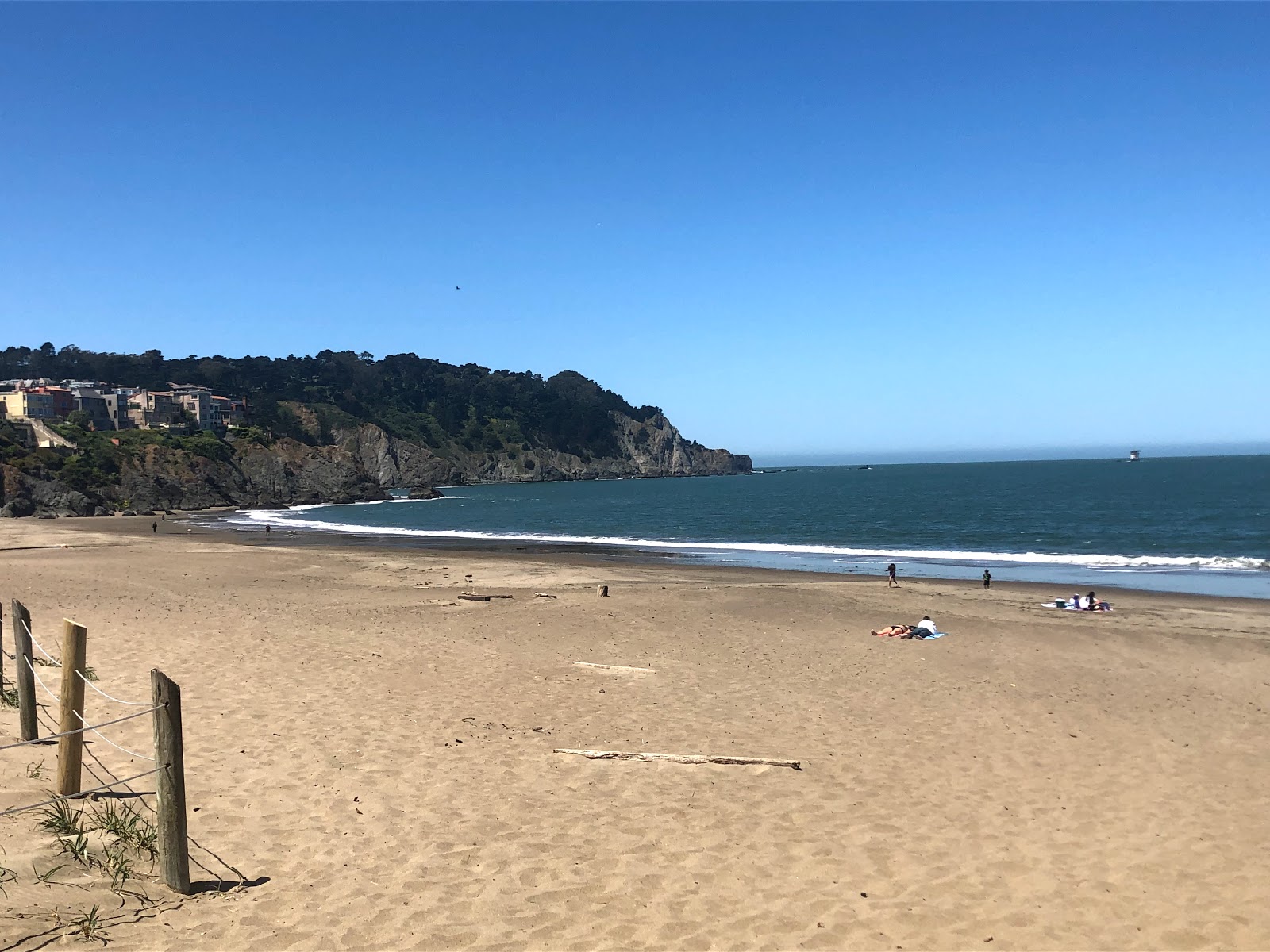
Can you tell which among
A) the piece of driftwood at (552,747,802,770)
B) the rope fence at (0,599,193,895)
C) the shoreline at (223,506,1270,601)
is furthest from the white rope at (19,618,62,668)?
the shoreline at (223,506,1270,601)

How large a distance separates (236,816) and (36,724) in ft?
10.6

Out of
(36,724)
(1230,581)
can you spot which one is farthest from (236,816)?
(1230,581)

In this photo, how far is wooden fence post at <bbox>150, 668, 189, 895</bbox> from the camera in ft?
19.1

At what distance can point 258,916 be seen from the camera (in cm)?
579

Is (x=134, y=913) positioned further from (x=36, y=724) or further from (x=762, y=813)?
(x=762, y=813)

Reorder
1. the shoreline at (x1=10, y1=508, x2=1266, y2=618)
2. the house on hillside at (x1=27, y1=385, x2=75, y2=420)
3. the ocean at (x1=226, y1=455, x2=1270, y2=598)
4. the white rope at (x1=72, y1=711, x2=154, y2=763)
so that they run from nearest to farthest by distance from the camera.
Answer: the white rope at (x1=72, y1=711, x2=154, y2=763), the shoreline at (x1=10, y1=508, x2=1266, y2=618), the ocean at (x1=226, y1=455, x2=1270, y2=598), the house on hillside at (x1=27, y1=385, x2=75, y2=420)

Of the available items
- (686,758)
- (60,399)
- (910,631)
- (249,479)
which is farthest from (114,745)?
(60,399)

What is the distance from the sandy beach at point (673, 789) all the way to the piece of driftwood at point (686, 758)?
129mm

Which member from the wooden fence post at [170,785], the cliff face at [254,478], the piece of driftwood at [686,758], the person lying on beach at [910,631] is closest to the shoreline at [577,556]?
the person lying on beach at [910,631]

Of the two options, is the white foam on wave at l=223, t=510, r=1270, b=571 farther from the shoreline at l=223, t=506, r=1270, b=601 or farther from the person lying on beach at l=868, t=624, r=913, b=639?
the person lying on beach at l=868, t=624, r=913, b=639

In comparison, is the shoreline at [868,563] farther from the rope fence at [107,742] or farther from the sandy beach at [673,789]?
the rope fence at [107,742]

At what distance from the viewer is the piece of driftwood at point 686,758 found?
9.77m

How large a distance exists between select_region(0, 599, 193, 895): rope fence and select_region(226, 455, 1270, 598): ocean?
98.7 ft

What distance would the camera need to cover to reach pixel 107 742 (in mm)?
8039
